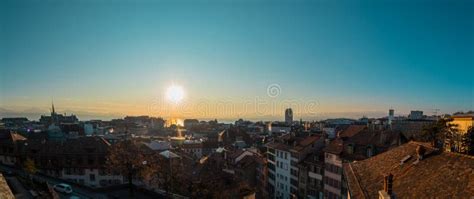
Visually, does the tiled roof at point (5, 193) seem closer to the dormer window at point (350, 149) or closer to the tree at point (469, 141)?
the dormer window at point (350, 149)

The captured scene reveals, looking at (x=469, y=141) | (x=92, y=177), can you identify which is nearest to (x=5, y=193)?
(x=469, y=141)

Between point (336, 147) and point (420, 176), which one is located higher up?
point (420, 176)

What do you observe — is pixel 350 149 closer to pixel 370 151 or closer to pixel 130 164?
pixel 370 151

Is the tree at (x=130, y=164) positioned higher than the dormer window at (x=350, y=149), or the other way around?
the dormer window at (x=350, y=149)

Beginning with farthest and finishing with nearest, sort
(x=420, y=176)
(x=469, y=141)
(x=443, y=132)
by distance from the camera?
(x=443, y=132), (x=469, y=141), (x=420, y=176)

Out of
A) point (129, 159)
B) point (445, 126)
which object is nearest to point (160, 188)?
point (129, 159)

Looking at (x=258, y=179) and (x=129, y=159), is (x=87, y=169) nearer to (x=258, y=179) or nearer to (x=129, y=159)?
(x=129, y=159)

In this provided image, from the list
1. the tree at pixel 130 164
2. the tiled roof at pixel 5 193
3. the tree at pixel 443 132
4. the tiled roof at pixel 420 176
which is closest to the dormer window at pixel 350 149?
the tree at pixel 443 132

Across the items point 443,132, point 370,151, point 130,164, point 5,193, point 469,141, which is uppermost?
point 5,193

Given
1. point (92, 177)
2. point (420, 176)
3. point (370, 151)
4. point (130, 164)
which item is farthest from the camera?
point (92, 177)
